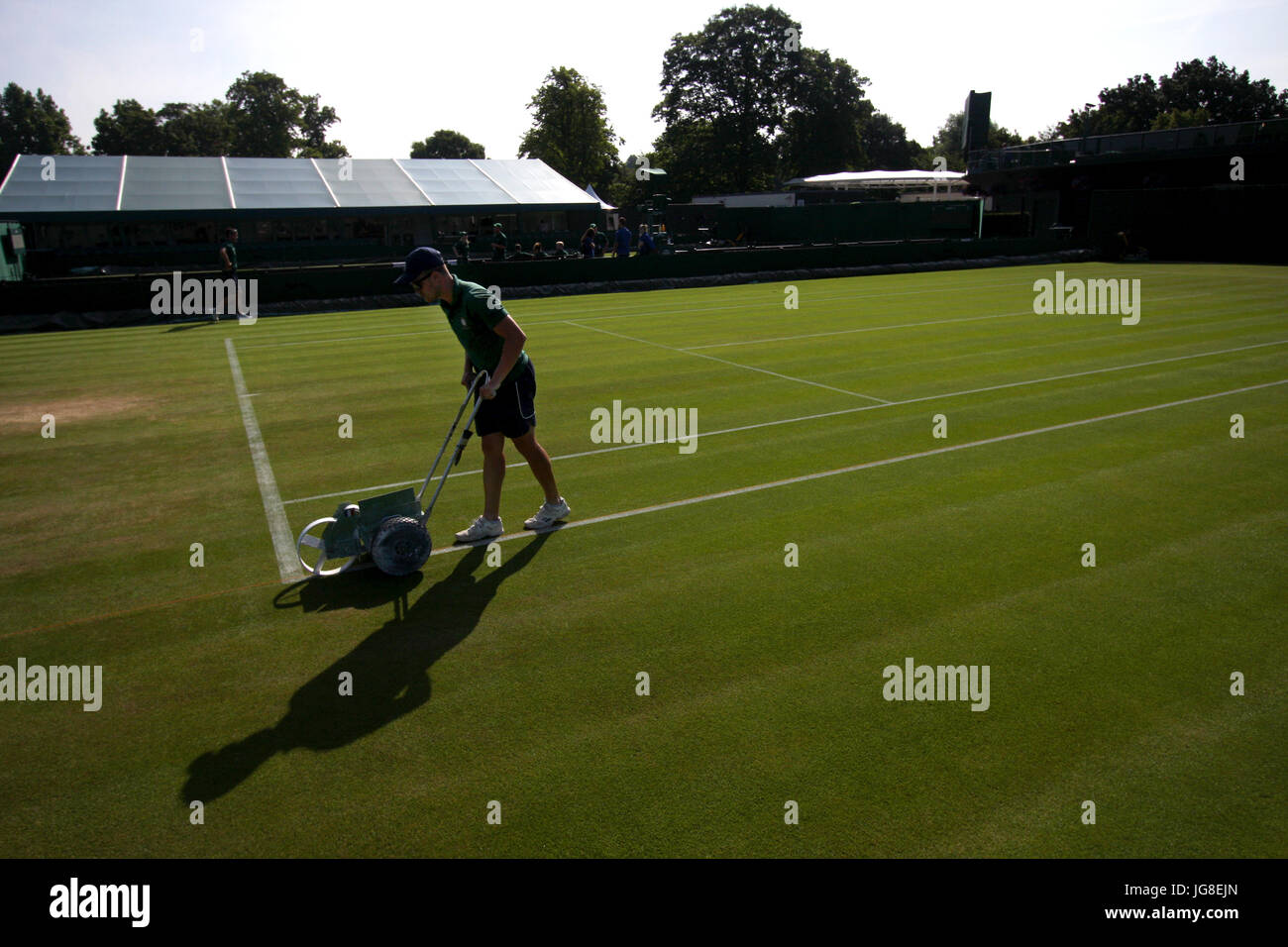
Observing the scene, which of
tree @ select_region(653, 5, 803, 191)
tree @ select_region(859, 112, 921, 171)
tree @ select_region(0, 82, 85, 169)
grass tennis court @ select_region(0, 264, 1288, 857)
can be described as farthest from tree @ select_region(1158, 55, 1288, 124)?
tree @ select_region(0, 82, 85, 169)

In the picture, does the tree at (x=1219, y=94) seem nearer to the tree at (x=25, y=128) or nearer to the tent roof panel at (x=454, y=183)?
the tent roof panel at (x=454, y=183)

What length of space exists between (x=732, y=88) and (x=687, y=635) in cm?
8417

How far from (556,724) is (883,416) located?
26.1 ft

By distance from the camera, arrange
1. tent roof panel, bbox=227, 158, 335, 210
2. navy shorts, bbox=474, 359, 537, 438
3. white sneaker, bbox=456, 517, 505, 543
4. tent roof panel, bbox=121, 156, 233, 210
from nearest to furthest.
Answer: navy shorts, bbox=474, 359, 537, 438
white sneaker, bbox=456, 517, 505, 543
tent roof panel, bbox=121, 156, 233, 210
tent roof panel, bbox=227, 158, 335, 210

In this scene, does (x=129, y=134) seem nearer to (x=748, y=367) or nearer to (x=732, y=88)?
(x=732, y=88)

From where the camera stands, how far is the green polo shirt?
662 cm

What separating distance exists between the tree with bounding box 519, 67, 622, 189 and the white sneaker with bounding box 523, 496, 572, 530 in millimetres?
80978

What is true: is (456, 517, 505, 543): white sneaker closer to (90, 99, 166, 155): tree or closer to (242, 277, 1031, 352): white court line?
(242, 277, 1031, 352): white court line

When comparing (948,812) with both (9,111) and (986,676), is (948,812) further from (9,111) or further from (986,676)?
(9,111)

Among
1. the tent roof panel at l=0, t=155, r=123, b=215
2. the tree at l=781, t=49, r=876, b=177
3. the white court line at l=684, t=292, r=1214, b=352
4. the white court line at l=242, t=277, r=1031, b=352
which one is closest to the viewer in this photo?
the white court line at l=684, t=292, r=1214, b=352

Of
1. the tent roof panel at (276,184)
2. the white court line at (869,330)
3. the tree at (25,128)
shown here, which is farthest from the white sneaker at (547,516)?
the tree at (25,128)

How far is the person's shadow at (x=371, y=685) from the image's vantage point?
4.33 metres

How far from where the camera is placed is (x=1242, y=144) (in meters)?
37.9

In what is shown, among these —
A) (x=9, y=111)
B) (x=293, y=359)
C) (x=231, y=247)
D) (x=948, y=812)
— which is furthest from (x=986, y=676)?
(x=9, y=111)
